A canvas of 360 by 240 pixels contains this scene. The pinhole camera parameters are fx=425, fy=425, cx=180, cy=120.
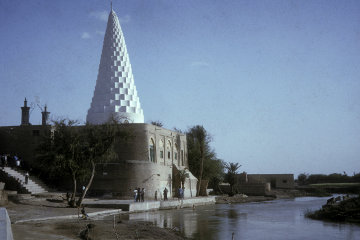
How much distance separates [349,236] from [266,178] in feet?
147

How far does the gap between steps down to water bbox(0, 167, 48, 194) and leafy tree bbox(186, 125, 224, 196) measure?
1572cm

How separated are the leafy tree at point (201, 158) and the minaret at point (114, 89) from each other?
992 cm

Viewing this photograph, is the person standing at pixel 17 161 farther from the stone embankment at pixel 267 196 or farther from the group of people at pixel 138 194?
the stone embankment at pixel 267 196

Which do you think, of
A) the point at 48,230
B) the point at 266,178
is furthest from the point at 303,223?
the point at 266,178

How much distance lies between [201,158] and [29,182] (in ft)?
55.7

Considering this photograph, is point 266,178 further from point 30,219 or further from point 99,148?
point 30,219

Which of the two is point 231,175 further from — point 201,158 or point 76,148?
point 76,148

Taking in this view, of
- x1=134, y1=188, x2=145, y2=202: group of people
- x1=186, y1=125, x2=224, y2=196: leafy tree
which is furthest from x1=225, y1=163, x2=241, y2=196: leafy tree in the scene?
x1=134, y1=188, x2=145, y2=202: group of people

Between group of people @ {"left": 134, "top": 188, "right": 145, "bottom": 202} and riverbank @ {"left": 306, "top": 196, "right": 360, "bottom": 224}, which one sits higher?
group of people @ {"left": 134, "top": 188, "right": 145, "bottom": 202}

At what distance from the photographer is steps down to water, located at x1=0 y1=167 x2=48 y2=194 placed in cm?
2420

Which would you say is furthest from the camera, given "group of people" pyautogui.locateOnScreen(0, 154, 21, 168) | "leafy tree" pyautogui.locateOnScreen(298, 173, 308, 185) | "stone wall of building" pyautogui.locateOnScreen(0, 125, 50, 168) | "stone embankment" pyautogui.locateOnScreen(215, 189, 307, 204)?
"leafy tree" pyautogui.locateOnScreen(298, 173, 308, 185)

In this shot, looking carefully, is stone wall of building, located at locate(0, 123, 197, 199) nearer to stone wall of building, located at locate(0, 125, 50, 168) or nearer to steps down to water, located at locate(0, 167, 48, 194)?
stone wall of building, located at locate(0, 125, 50, 168)

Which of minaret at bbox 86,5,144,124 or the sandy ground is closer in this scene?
the sandy ground

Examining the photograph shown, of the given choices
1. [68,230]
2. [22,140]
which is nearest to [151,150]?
[22,140]
